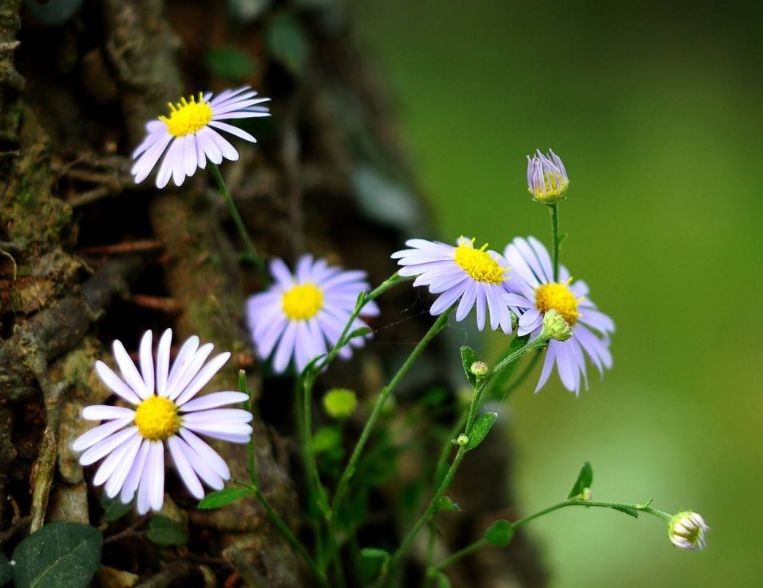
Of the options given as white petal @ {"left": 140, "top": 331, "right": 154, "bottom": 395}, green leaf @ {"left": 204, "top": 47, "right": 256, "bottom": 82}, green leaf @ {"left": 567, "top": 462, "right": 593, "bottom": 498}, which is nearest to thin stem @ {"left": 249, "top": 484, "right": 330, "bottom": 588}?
white petal @ {"left": 140, "top": 331, "right": 154, "bottom": 395}

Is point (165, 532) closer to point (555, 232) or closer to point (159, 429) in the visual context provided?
point (159, 429)

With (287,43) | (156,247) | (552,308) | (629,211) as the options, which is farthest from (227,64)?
(629,211)

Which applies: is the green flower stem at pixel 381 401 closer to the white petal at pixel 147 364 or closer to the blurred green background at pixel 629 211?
the white petal at pixel 147 364

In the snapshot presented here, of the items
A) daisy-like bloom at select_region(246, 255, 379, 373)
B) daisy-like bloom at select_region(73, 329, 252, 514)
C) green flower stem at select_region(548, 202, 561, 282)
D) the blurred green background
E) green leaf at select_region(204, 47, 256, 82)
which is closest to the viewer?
daisy-like bloom at select_region(73, 329, 252, 514)

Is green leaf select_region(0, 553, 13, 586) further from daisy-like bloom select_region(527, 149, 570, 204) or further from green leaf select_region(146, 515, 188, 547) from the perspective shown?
daisy-like bloom select_region(527, 149, 570, 204)

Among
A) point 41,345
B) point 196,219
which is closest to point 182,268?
point 196,219

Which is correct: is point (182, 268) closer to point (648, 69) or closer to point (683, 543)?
point (683, 543)
